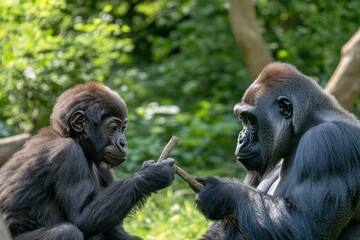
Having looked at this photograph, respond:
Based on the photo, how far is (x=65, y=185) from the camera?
17.6ft

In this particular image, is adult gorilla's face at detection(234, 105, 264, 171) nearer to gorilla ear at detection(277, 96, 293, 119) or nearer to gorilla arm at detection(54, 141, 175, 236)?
gorilla ear at detection(277, 96, 293, 119)

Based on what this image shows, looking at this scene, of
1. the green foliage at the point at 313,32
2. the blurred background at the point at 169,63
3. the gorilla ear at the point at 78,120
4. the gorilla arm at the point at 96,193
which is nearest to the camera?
the gorilla arm at the point at 96,193

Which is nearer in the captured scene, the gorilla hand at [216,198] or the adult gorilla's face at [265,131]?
the gorilla hand at [216,198]

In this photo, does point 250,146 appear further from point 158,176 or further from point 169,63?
point 169,63

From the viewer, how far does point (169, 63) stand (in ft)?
44.9

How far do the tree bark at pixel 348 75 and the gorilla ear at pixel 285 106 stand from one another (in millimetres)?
3930

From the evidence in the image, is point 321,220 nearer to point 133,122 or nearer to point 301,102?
point 301,102

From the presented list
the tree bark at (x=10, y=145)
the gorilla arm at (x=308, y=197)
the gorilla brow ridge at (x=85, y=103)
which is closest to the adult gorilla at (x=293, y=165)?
the gorilla arm at (x=308, y=197)

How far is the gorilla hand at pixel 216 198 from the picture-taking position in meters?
5.10

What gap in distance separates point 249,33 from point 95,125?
5438 millimetres

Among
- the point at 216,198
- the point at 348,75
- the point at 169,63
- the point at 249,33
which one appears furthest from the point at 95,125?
the point at 169,63

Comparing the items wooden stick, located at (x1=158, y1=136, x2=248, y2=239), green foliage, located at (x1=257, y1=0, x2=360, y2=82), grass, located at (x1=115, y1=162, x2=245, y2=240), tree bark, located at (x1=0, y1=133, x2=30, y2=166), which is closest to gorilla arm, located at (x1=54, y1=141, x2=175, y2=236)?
wooden stick, located at (x1=158, y1=136, x2=248, y2=239)

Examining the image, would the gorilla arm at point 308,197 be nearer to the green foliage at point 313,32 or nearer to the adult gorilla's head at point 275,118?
the adult gorilla's head at point 275,118

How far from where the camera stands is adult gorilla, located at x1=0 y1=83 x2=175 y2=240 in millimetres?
5316
